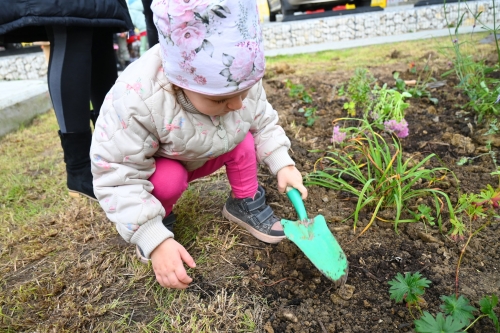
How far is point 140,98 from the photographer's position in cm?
118

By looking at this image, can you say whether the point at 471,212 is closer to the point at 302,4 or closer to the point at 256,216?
the point at 256,216

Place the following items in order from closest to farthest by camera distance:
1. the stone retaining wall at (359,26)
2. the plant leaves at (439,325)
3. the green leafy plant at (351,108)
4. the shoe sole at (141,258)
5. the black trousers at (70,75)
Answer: the plant leaves at (439,325)
the shoe sole at (141,258)
the black trousers at (70,75)
the green leafy plant at (351,108)
the stone retaining wall at (359,26)

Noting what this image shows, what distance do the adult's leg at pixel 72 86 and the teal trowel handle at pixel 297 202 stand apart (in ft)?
3.11

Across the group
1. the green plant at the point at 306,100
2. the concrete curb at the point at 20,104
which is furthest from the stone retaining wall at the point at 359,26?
the green plant at the point at 306,100

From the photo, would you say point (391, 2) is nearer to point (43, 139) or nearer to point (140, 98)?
point (43, 139)

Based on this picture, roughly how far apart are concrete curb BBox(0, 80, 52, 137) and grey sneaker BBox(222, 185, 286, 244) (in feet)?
8.13

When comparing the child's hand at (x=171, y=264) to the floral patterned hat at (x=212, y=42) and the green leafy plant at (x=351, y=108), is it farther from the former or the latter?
the green leafy plant at (x=351, y=108)

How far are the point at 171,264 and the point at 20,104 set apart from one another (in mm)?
3025

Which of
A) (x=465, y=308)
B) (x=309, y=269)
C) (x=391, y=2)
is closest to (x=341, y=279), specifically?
(x=309, y=269)

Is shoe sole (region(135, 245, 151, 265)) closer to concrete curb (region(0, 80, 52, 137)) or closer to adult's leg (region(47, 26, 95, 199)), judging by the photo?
adult's leg (region(47, 26, 95, 199))

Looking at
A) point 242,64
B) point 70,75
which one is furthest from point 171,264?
point 70,75

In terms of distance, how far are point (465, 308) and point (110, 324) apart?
3.26ft

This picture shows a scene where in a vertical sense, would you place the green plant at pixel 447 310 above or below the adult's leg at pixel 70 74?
below

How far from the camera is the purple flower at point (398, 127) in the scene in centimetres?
199
